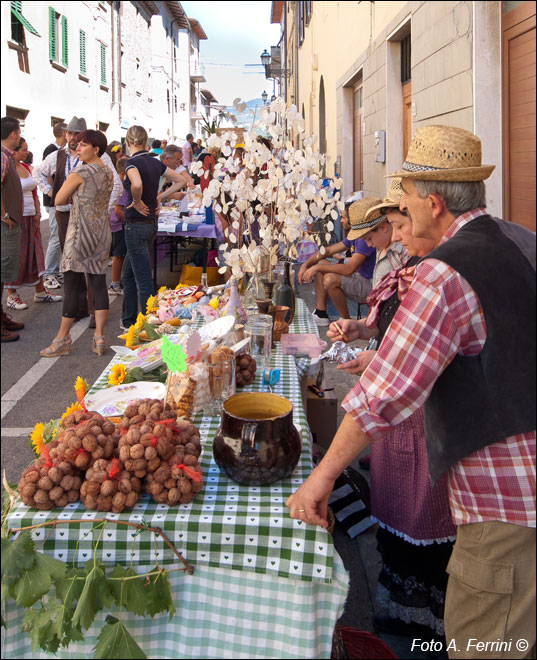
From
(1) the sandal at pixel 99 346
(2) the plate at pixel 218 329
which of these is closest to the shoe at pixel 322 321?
(1) the sandal at pixel 99 346

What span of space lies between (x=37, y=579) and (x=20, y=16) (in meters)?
1.05

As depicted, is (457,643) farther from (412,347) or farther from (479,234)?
(479,234)

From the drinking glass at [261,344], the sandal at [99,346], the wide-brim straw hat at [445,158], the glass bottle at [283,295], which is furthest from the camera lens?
the sandal at [99,346]

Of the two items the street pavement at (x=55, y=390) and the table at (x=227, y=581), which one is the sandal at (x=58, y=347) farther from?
the table at (x=227, y=581)

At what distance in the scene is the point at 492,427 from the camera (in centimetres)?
120

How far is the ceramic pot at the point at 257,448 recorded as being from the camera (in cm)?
147

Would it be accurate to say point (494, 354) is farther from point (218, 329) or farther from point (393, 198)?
point (393, 198)

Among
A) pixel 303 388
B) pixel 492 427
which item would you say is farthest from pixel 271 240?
pixel 492 427

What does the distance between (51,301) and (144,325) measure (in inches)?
126

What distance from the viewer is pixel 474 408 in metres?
1.21

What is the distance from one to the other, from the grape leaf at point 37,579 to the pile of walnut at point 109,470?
5.7 inches

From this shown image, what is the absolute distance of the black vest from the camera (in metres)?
1.15

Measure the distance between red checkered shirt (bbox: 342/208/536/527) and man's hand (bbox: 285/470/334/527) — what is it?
0.54ft

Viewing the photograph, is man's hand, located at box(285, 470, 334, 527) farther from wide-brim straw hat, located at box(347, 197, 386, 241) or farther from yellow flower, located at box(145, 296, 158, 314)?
wide-brim straw hat, located at box(347, 197, 386, 241)
